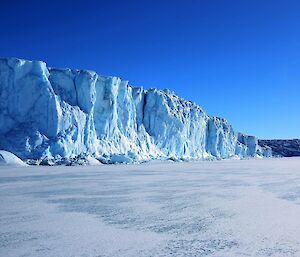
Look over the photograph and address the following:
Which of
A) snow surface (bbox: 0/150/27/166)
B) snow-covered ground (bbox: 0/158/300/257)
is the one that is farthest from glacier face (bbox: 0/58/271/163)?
snow-covered ground (bbox: 0/158/300/257)

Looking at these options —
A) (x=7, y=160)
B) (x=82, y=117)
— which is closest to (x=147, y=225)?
(x=7, y=160)

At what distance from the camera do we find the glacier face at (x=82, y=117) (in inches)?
974

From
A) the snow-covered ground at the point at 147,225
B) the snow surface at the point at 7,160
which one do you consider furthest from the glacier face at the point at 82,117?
the snow-covered ground at the point at 147,225

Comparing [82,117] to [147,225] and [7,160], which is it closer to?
[7,160]

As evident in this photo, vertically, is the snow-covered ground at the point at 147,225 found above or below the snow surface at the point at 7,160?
below

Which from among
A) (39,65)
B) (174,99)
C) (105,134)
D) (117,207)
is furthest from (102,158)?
(117,207)

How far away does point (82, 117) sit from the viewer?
1089 inches

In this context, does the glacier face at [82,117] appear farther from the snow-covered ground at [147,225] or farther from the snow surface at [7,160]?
the snow-covered ground at [147,225]

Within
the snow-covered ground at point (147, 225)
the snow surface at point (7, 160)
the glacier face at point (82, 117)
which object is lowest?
the snow-covered ground at point (147, 225)

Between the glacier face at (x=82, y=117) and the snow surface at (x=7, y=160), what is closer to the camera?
the snow surface at (x=7, y=160)

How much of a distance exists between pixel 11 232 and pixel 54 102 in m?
22.6

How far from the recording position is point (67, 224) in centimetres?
435

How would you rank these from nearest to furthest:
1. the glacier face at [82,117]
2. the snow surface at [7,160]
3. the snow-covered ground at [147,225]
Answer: the snow-covered ground at [147,225] < the snow surface at [7,160] < the glacier face at [82,117]

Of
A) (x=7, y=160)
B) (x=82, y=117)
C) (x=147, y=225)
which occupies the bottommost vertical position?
(x=147, y=225)
